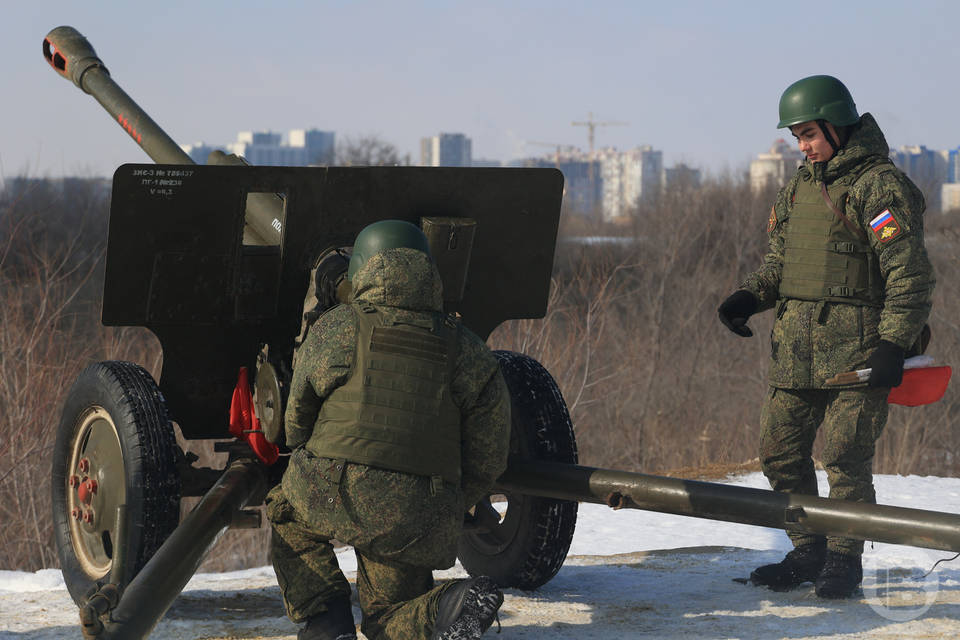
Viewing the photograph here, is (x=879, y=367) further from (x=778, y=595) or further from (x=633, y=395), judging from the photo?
(x=633, y=395)

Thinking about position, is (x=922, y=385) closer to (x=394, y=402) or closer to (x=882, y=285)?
(x=882, y=285)

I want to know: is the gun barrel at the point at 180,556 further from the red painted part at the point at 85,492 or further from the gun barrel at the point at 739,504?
the gun barrel at the point at 739,504

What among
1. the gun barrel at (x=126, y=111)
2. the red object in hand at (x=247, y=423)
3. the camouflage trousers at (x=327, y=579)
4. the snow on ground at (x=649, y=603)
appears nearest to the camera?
the camouflage trousers at (x=327, y=579)

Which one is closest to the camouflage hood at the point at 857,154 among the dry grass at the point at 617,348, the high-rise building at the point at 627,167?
the dry grass at the point at 617,348

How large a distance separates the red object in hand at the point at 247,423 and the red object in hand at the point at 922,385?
237 centimetres

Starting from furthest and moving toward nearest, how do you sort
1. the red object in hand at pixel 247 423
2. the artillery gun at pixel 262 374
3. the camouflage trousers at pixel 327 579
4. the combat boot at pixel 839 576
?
the combat boot at pixel 839 576 → the red object in hand at pixel 247 423 → the artillery gun at pixel 262 374 → the camouflage trousers at pixel 327 579

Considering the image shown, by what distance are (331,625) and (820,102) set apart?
105 inches

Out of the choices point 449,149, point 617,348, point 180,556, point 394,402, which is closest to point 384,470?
point 394,402

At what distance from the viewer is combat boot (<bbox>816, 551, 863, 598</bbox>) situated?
507 cm

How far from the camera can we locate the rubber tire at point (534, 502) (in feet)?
17.1

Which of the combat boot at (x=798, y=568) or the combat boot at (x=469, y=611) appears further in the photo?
the combat boot at (x=798, y=568)

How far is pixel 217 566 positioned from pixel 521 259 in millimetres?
9808

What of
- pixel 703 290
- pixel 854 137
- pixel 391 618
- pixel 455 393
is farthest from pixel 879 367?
pixel 703 290

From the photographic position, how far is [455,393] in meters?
4.06
